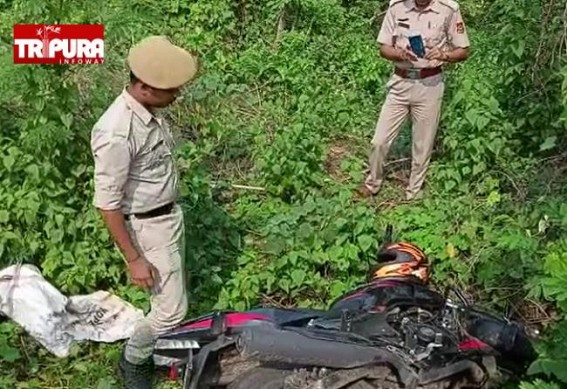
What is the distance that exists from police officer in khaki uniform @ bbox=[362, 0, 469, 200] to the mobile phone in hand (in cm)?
3

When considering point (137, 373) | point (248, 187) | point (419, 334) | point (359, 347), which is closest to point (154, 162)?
point (137, 373)

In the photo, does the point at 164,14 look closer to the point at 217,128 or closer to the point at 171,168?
the point at 217,128

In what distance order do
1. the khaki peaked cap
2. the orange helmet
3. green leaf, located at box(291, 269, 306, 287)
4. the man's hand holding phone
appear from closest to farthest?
1. the khaki peaked cap
2. the orange helmet
3. green leaf, located at box(291, 269, 306, 287)
4. the man's hand holding phone

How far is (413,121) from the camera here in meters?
7.29

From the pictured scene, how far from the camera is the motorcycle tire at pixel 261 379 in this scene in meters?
4.13

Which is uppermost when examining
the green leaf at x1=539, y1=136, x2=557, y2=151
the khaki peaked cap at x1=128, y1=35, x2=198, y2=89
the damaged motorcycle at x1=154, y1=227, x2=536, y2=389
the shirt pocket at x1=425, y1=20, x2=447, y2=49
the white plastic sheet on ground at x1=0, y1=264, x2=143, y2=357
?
the khaki peaked cap at x1=128, y1=35, x2=198, y2=89

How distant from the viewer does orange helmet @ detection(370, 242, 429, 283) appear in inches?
199

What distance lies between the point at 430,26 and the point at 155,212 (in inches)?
115

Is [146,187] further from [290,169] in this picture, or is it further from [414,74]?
[414,74]

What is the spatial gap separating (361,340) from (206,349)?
0.66 m

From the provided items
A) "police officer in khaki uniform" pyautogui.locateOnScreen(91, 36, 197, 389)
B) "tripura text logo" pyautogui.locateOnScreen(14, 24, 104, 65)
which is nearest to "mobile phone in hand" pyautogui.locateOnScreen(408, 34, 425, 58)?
"tripura text logo" pyautogui.locateOnScreen(14, 24, 104, 65)

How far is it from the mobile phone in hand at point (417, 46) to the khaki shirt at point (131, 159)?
2.60 m

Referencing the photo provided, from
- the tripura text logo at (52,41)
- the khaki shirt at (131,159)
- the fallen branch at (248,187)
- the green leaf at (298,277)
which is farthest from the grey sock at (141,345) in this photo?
the fallen branch at (248,187)

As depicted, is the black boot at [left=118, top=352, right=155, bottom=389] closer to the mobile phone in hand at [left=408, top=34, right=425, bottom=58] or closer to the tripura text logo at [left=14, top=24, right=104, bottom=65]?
the tripura text logo at [left=14, top=24, right=104, bottom=65]
